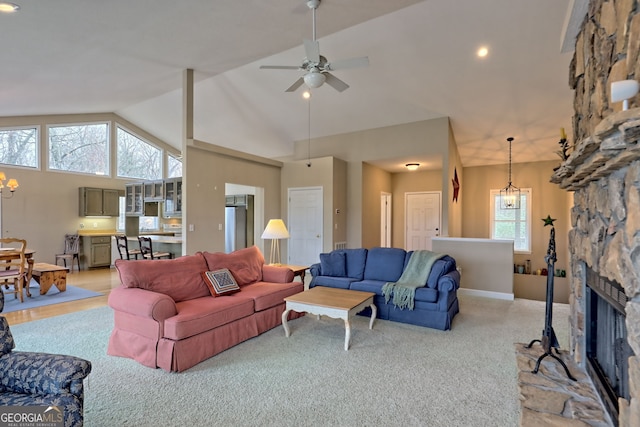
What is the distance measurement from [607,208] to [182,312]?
3.13 meters

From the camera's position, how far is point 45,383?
158 cm

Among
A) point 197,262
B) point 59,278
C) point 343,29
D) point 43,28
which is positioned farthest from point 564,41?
point 59,278

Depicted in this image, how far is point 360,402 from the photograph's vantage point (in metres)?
2.25

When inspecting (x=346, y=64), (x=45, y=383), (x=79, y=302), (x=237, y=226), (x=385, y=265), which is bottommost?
(x=79, y=302)

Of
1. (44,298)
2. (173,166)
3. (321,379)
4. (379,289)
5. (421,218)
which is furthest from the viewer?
(173,166)

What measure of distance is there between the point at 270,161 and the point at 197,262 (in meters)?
3.97

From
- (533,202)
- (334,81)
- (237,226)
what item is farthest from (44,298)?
(533,202)

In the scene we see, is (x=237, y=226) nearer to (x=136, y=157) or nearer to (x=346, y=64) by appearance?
(x=136, y=157)

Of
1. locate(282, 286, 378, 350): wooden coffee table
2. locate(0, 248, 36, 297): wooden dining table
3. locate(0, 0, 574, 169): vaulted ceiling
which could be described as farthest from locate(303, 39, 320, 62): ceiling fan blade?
locate(0, 248, 36, 297): wooden dining table

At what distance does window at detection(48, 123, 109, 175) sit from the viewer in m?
7.51

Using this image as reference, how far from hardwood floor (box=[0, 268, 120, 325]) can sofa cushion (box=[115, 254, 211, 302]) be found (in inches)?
83.5

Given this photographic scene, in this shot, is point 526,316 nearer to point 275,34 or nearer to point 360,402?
point 360,402

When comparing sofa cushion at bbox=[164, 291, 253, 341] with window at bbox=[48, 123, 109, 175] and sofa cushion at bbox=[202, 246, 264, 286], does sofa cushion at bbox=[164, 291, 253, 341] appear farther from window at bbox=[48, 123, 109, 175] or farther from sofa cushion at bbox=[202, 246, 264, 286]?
window at bbox=[48, 123, 109, 175]

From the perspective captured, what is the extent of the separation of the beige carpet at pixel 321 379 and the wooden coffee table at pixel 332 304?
24 cm
